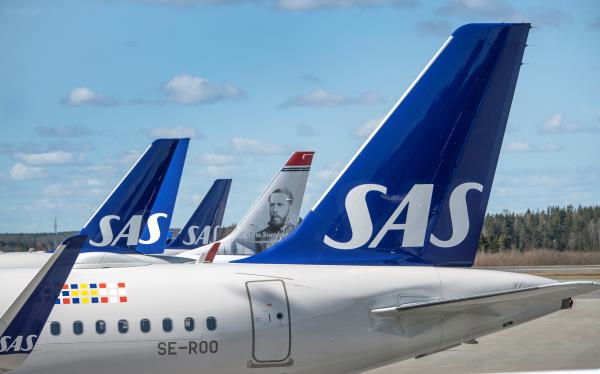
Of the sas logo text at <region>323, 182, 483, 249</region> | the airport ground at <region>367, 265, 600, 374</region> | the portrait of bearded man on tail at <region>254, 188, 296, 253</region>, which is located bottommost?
the airport ground at <region>367, 265, 600, 374</region>

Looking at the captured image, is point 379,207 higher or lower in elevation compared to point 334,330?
higher

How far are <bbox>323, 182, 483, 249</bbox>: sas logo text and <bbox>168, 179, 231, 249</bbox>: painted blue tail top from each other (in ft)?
136

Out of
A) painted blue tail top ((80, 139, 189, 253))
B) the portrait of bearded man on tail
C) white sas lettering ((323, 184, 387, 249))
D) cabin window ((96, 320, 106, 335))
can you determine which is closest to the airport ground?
painted blue tail top ((80, 139, 189, 253))

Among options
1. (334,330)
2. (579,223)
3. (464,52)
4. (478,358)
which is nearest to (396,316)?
(334,330)

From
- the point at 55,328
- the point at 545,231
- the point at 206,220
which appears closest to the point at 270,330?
the point at 55,328

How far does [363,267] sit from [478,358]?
13341 millimetres

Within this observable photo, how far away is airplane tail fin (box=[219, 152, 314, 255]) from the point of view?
45.1m

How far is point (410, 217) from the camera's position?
16547mm

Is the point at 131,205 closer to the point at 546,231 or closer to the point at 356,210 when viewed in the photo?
the point at 356,210

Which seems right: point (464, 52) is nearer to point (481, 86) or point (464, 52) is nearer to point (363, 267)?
point (481, 86)

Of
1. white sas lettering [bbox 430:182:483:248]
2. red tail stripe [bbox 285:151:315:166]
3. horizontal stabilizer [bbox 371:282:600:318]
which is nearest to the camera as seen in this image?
horizontal stabilizer [bbox 371:282:600:318]

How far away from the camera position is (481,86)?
16766 mm

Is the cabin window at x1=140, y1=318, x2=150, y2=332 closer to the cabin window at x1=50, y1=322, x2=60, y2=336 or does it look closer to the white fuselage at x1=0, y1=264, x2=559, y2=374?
the white fuselage at x1=0, y1=264, x2=559, y2=374

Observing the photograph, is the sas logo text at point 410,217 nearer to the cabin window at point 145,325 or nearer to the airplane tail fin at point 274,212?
the cabin window at point 145,325
